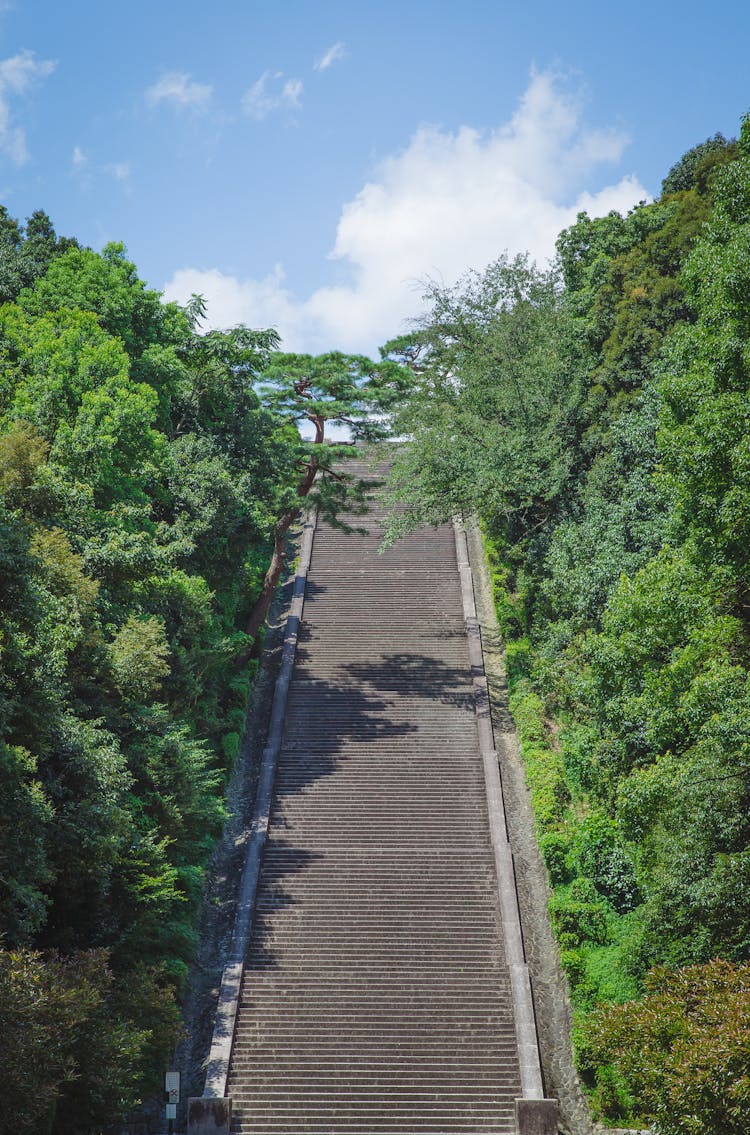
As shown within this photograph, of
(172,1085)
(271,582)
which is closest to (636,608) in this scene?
(172,1085)

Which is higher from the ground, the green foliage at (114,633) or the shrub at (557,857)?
the green foliage at (114,633)

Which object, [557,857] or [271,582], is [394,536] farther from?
[557,857]

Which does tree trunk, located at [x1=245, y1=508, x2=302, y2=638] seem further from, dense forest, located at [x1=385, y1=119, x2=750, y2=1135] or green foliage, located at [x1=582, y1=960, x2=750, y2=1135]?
green foliage, located at [x1=582, y1=960, x2=750, y2=1135]

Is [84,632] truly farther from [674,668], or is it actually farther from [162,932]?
[674,668]

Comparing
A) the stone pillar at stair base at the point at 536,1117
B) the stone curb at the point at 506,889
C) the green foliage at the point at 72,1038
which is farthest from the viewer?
the stone curb at the point at 506,889

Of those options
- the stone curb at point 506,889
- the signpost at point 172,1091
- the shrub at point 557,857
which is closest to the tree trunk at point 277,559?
the stone curb at point 506,889

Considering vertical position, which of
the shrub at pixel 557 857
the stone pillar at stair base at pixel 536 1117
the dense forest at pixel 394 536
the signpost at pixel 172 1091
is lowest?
the stone pillar at stair base at pixel 536 1117

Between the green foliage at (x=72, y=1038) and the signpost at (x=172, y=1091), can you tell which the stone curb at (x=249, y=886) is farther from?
the green foliage at (x=72, y=1038)

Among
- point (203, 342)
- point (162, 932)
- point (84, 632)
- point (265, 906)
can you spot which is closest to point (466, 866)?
point (265, 906)
